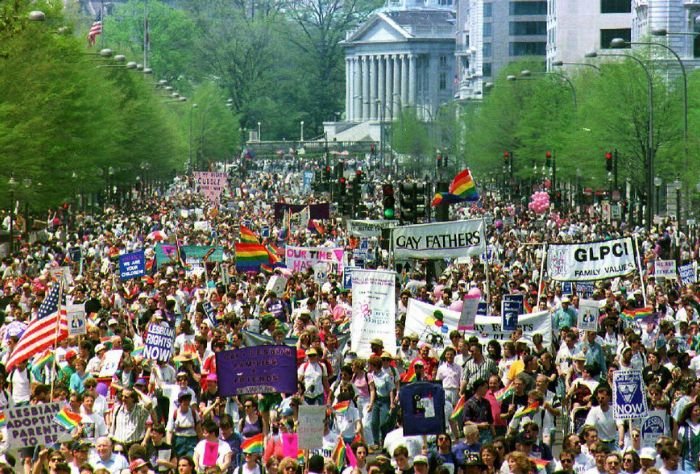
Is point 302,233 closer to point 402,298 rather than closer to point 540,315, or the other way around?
point 402,298

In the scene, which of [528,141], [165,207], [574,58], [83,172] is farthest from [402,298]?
[574,58]

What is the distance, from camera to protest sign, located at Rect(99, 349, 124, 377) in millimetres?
20047

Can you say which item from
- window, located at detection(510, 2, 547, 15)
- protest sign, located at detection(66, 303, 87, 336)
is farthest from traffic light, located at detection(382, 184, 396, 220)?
window, located at detection(510, 2, 547, 15)

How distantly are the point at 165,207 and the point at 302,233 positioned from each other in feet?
93.7

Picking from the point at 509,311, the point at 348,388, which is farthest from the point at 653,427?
the point at 509,311

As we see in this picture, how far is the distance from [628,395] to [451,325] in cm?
665

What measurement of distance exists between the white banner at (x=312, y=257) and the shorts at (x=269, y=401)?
49.2 ft

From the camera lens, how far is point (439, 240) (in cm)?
2859

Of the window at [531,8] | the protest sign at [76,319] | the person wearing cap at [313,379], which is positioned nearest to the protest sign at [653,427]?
the person wearing cap at [313,379]

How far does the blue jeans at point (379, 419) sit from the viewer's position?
19125mm

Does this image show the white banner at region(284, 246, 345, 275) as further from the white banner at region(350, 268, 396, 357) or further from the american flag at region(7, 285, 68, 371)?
the american flag at region(7, 285, 68, 371)

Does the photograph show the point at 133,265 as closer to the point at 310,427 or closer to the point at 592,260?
the point at 592,260

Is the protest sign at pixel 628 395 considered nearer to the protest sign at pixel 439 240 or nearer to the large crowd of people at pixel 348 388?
the large crowd of people at pixel 348 388

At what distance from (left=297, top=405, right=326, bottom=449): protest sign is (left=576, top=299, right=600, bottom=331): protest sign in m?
8.13
